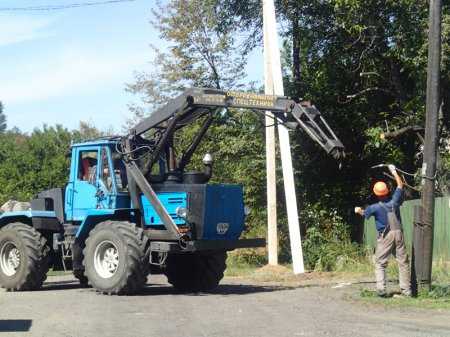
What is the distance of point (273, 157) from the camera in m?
18.9

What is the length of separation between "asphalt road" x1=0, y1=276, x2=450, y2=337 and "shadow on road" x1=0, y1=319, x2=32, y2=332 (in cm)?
1

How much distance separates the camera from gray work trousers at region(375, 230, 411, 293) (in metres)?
12.4

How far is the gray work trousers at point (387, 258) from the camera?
12.4 metres

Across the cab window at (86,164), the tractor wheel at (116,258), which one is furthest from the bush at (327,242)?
the tractor wheel at (116,258)

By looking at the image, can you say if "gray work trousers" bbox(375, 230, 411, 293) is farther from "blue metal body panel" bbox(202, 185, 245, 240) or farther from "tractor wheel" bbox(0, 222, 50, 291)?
"tractor wheel" bbox(0, 222, 50, 291)

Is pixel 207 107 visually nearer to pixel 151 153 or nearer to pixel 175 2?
pixel 151 153

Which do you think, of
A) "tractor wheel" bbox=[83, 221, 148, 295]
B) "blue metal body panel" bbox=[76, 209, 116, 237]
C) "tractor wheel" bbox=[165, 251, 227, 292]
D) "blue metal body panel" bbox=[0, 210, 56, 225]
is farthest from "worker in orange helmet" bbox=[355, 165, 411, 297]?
"blue metal body panel" bbox=[0, 210, 56, 225]

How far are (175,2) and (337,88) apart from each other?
10.7 m

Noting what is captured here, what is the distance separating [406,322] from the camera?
1009 centimetres

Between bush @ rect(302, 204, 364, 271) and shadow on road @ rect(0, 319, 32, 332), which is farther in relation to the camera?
bush @ rect(302, 204, 364, 271)

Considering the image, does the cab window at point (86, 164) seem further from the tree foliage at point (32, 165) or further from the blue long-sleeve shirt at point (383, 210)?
the tree foliage at point (32, 165)

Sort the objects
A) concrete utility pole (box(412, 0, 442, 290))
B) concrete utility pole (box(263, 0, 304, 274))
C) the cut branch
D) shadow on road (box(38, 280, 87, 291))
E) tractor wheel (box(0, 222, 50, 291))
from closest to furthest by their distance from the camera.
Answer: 1. concrete utility pole (box(412, 0, 442, 290))
2. tractor wheel (box(0, 222, 50, 291))
3. shadow on road (box(38, 280, 87, 291))
4. concrete utility pole (box(263, 0, 304, 274))
5. the cut branch

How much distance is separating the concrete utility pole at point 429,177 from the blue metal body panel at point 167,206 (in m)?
4.03

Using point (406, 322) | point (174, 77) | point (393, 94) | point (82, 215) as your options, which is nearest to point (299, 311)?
point (406, 322)
